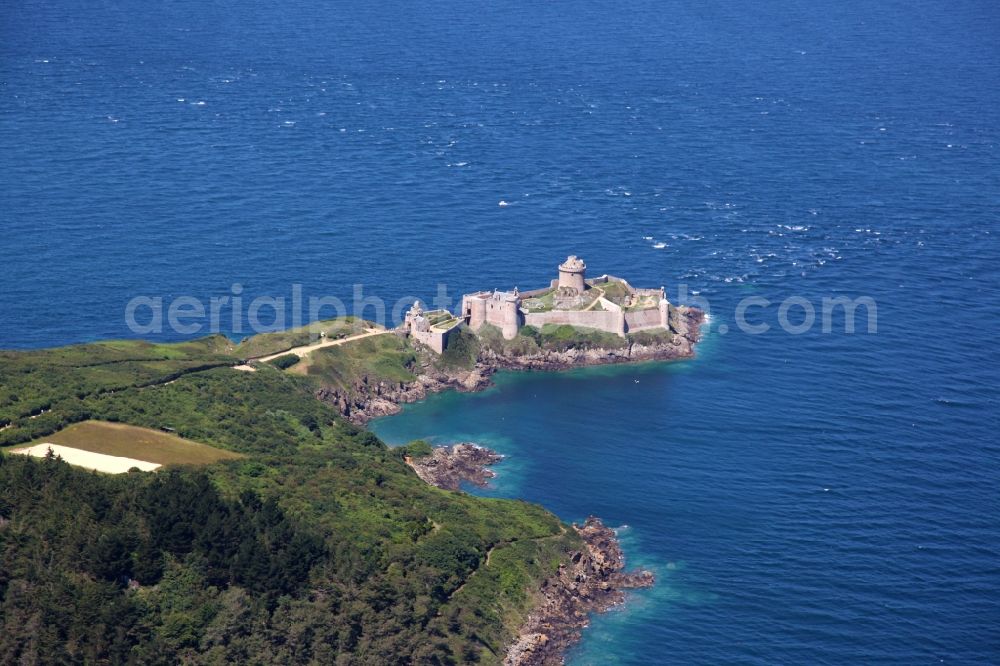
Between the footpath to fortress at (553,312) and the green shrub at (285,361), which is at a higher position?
the footpath to fortress at (553,312)

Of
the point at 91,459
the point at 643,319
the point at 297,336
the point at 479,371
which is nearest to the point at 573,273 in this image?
the point at 643,319

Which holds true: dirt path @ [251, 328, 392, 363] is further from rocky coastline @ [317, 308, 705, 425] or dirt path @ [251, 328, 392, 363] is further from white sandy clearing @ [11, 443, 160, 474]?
white sandy clearing @ [11, 443, 160, 474]

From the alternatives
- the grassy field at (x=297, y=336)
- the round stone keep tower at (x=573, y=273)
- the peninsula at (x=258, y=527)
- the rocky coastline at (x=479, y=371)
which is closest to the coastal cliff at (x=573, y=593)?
the peninsula at (x=258, y=527)

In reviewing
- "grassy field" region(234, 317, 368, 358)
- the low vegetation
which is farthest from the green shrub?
the low vegetation


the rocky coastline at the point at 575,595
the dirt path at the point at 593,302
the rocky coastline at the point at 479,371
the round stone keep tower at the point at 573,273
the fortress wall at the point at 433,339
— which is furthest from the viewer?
the round stone keep tower at the point at 573,273

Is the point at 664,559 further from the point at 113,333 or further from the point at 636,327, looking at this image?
the point at 113,333

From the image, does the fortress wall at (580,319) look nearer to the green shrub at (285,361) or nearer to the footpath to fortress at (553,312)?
the footpath to fortress at (553,312)
